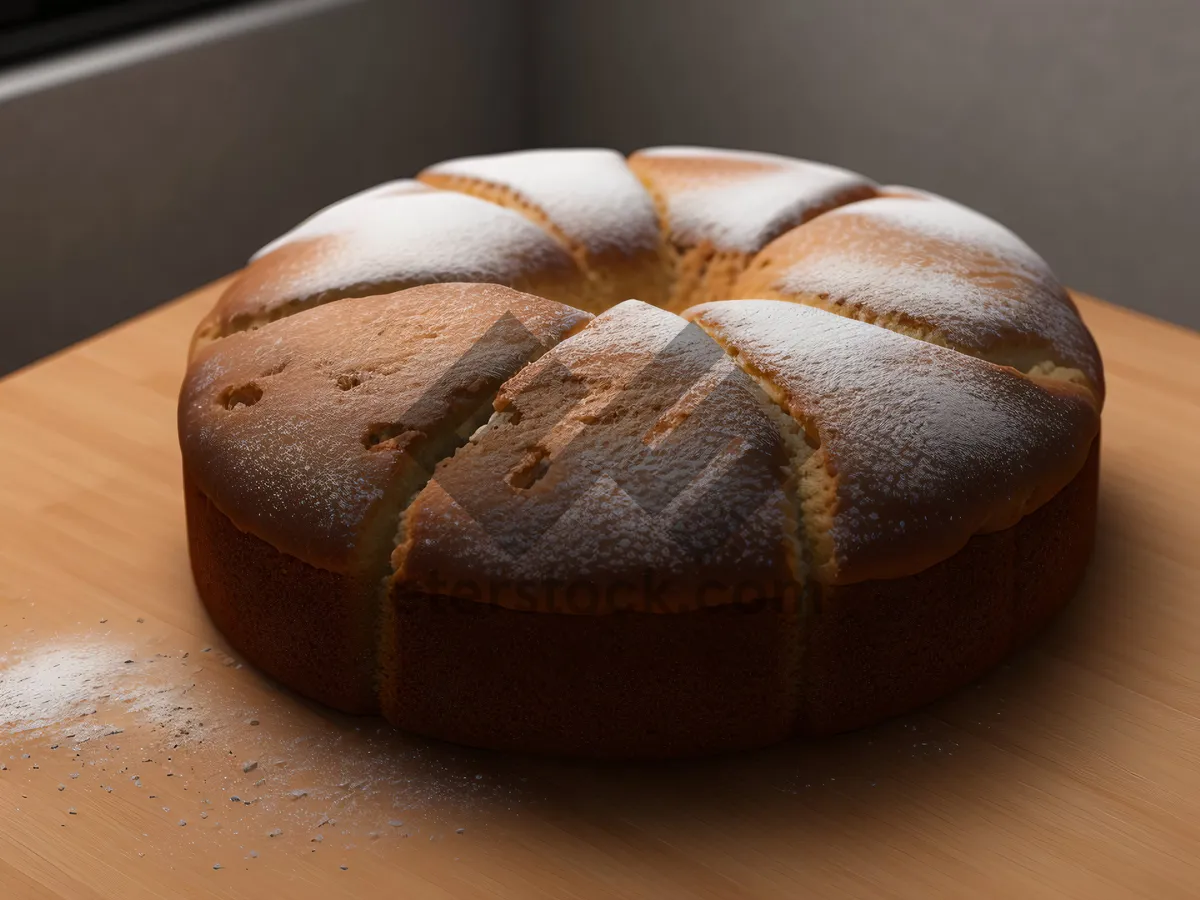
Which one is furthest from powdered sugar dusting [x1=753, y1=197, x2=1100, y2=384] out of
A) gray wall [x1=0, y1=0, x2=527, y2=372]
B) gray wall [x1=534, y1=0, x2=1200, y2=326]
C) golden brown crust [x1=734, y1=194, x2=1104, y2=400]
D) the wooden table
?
gray wall [x1=0, y1=0, x2=527, y2=372]

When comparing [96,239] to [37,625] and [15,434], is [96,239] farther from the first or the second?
[37,625]

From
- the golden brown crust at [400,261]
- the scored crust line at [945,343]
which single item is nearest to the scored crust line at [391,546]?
the golden brown crust at [400,261]

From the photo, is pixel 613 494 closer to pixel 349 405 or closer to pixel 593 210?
pixel 349 405

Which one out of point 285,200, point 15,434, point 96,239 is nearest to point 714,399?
point 15,434

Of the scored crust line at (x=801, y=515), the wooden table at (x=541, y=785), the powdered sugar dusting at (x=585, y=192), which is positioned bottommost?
the wooden table at (x=541, y=785)

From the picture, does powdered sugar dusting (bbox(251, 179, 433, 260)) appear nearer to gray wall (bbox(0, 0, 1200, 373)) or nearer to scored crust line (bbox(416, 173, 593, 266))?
scored crust line (bbox(416, 173, 593, 266))

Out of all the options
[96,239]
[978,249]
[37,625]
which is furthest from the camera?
[96,239]

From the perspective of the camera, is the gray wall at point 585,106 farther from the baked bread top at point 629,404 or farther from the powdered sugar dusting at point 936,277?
the powdered sugar dusting at point 936,277

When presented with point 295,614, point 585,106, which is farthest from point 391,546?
point 585,106
